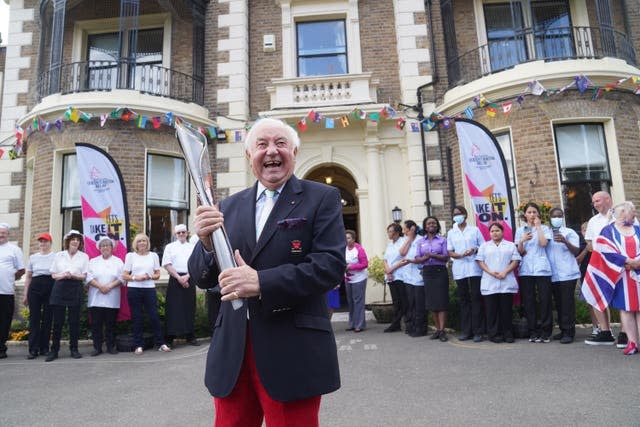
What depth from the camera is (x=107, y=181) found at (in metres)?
8.33

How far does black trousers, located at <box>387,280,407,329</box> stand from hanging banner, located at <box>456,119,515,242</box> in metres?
1.79

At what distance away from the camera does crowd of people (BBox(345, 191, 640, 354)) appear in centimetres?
542

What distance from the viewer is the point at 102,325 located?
269 inches

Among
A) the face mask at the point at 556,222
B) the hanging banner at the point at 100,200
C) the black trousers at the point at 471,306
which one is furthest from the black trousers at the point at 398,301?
the hanging banner at the point at 100,200

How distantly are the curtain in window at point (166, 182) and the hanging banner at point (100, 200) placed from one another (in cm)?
164

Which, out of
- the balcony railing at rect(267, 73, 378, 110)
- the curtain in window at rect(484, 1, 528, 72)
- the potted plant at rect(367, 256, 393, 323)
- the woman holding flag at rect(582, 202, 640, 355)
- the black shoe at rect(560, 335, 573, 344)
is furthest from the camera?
the balcony railing at rect(267, 73, 378, 110)

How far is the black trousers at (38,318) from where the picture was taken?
6.50 meters

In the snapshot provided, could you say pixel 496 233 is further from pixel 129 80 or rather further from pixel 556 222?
pixel 129 80

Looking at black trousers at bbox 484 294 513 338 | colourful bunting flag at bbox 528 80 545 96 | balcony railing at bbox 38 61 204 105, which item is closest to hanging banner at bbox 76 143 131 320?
balcony railing at bbox 38 61 204 105

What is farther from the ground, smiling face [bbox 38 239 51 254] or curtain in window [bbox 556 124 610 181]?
curtain in window [bbox 556 124 610 181]

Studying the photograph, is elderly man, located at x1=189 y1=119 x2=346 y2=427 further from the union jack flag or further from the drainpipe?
the drainpipe

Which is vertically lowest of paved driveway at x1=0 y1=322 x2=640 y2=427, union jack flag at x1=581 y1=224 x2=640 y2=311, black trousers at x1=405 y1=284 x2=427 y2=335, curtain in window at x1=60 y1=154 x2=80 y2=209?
paved driveway at x1=0 y1=322 x2=640 y2=427

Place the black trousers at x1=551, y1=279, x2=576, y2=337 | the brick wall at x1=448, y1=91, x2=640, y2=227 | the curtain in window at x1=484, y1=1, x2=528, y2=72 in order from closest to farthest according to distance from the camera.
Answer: the black trousers at x1=551, y1=279, x2=576, y2=337, the brick wall at x1=448, y1=91, x2=640, y2=227, the curtain in window at x1=484, y1=1, x2=528, y2=72

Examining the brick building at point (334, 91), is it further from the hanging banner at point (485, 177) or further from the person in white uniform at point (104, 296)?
the person in white uniform at point (104, 296)
